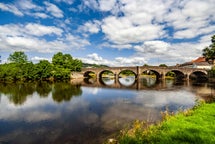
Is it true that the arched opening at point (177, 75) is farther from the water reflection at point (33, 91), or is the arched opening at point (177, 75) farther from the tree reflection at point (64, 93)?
the tree reflection at point (64, 93)

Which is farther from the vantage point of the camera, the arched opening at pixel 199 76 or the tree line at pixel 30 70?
the arched opening at pixel 199 76

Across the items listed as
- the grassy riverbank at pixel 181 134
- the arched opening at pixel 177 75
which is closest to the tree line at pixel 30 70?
the arched opening at pixel 177 75

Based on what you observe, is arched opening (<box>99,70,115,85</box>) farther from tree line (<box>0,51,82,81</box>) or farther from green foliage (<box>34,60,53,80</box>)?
green foliage (<box>34,60,53,80</box>)

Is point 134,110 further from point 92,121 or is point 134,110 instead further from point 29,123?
point 29,123

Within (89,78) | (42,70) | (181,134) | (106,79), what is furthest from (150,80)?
(181,134)

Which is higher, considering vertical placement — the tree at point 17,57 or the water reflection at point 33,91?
the tree at point 17,57

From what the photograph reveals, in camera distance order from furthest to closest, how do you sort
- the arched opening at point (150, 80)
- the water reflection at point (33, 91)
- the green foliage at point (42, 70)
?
the green foliage at point (42, 70) → the arched opening at point (150, 80) → the water reflection at point (33, 91)

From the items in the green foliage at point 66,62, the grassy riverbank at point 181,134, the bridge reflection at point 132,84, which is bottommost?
the grassy riverbank at point 181,134

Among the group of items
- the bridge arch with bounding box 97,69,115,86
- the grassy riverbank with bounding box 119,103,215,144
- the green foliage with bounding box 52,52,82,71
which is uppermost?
the green foliage with bounding box 52,52,82,71

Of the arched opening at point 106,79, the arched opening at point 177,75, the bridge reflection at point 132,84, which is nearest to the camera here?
the bridge reflection at point 132,84

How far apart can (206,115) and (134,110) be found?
27.2 ft

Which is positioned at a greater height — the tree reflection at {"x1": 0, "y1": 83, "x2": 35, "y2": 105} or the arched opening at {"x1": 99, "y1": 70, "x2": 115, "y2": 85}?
the arched opening at {"x1": 99, "y1": 70, "x2": 115, "y2": 85}

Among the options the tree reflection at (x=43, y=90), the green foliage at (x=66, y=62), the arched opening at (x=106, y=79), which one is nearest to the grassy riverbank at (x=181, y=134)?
the tree reflection at (x=43, y=90)

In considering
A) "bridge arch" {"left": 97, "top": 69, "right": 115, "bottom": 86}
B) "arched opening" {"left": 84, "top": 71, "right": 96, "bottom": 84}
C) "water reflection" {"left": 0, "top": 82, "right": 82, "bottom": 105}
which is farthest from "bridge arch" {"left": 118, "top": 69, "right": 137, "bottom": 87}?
"water reflection" {"left": 0, "top": 82, "right": 82, "bottom": 105}
